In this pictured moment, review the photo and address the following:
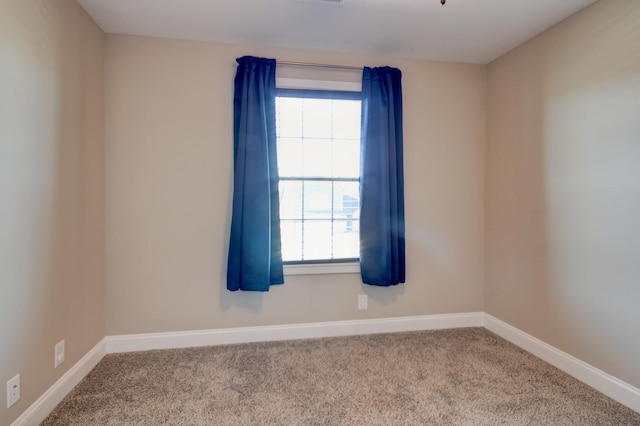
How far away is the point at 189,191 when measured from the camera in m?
2.50

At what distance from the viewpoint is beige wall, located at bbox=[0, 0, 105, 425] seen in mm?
1489

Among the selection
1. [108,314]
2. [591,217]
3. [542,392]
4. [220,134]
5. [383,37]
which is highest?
[383,37]

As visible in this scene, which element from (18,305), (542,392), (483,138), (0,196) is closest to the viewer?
(0,196)

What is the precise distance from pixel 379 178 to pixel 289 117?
92 centimetres

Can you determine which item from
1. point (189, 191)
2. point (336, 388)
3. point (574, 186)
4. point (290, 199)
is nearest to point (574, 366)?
point (574, 186)

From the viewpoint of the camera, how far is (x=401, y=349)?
2479 millimetres

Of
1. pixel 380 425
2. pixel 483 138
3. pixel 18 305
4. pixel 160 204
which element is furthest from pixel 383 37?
pixel 18 305

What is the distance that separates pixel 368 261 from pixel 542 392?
1.39 m

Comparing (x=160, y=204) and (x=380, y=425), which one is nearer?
(x=380, y=425)

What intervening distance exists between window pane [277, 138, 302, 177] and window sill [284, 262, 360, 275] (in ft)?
2.61

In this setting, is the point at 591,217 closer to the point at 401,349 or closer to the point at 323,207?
the point at 401,349

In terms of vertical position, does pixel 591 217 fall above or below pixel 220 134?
below

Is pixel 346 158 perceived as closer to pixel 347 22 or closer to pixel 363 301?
pixel 347 22

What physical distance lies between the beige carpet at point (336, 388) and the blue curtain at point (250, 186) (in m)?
0.62
